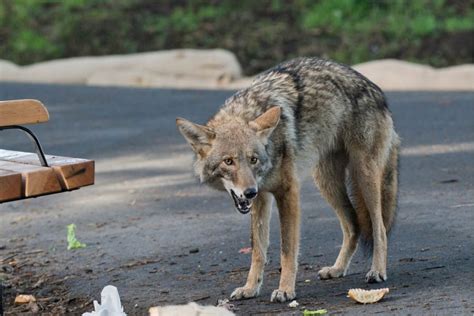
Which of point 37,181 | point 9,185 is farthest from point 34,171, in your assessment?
point 9,185

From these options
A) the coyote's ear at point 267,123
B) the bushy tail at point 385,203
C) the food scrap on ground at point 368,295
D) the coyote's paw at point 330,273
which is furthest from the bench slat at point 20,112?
the bushy tail at point 385,203

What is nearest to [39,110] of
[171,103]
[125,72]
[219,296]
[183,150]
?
[219,296]

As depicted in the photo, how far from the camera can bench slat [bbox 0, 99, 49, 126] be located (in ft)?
17.2

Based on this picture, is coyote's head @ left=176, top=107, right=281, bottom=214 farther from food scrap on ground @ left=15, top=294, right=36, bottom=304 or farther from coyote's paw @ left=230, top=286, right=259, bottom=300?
food scrap on ground @ left=15, top=294, right=36, bottom=304

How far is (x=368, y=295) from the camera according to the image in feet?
19.2

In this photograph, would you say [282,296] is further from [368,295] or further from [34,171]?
[34,171]

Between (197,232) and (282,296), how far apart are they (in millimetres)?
2124

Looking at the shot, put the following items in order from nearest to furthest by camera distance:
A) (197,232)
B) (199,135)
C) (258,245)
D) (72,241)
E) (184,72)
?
(199,135)
(258,245)
(72,241)
(197,232)
(184,72)

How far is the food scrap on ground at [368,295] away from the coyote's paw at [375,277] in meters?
0.56

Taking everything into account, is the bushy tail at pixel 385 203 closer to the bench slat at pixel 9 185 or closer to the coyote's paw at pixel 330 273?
the coyote's paw at pixel 330 273

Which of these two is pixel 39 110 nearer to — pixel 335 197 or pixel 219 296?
pixel 219 296

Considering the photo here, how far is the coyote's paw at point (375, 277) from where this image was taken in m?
6.51

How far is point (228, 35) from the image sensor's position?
21.0 meters

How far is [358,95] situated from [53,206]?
13.2 feet
